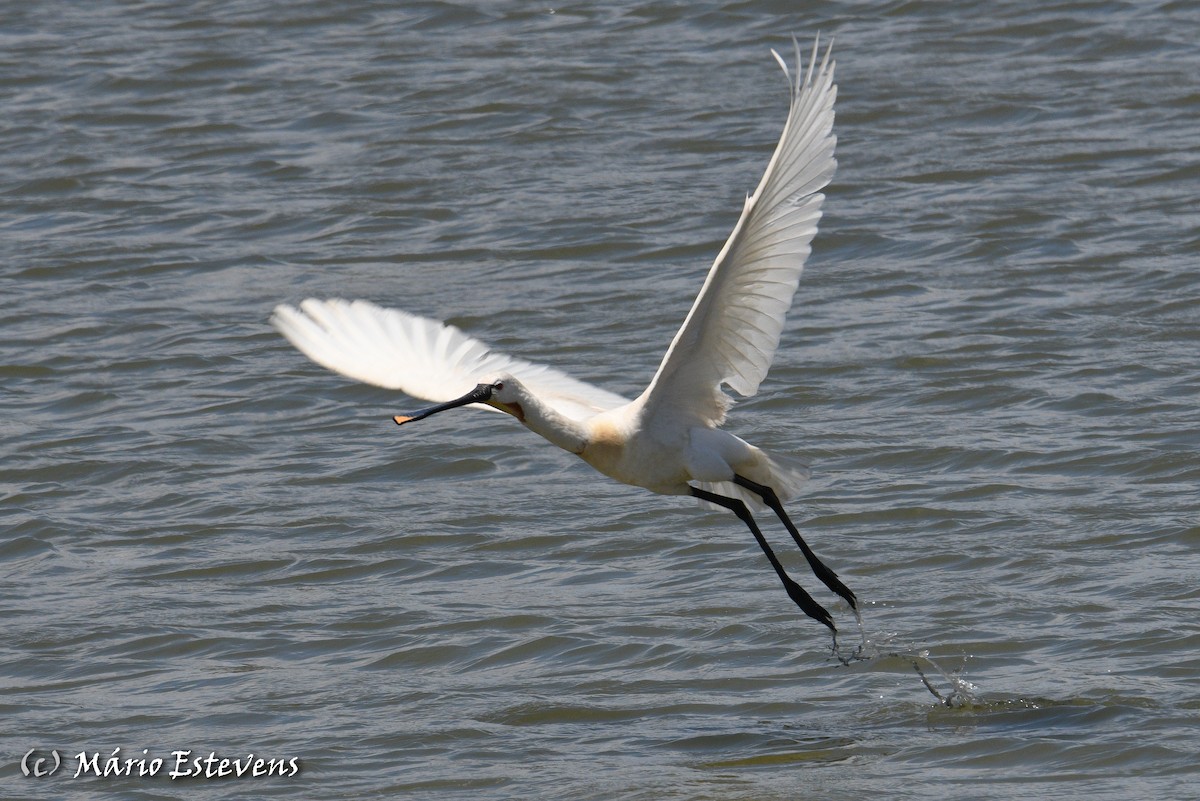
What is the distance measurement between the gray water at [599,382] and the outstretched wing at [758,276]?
1.17m

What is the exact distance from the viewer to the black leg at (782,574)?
8.20m

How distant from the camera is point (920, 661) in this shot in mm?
8211

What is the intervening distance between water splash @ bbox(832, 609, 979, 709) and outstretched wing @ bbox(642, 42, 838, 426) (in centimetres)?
104

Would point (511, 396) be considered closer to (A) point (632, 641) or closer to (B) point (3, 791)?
(A) point (632, 641)

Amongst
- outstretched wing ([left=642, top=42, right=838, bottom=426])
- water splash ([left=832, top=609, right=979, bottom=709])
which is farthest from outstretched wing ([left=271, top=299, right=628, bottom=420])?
water splash ([left=832, top=609, right=979, bottom=709])

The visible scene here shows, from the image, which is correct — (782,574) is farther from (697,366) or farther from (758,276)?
(758,276)

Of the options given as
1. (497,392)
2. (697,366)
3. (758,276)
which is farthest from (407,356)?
(758,276)

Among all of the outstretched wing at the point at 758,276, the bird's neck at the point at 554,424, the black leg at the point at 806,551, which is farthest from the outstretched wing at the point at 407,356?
the black leg at the point at 806,551

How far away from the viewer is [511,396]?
26.8 feet

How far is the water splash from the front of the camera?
7.85m

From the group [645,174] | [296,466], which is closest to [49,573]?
[296,466]

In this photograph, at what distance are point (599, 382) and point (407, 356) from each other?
2.64 metres

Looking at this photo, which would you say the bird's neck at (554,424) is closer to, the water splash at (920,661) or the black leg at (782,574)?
the black leg at (782,574)

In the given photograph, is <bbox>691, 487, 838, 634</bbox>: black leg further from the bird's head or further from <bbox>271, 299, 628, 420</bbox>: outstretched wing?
the bird's head
